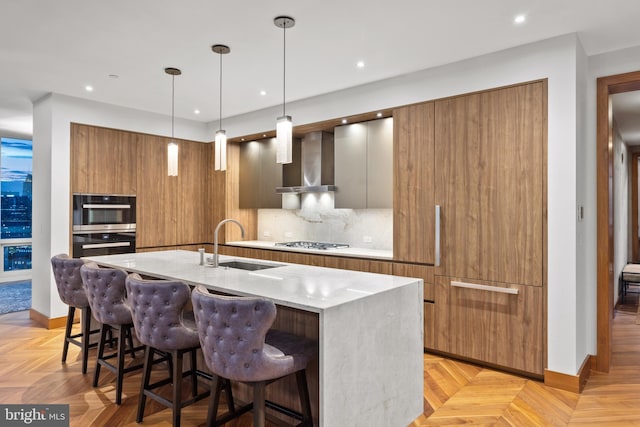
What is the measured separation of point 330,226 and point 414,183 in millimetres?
1731

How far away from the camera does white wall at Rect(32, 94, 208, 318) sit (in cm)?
464

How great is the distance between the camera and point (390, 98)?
4.12m

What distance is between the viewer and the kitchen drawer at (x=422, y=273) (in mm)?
3811

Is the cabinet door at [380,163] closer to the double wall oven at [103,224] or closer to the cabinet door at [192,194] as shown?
the cabinet door at [192,194]

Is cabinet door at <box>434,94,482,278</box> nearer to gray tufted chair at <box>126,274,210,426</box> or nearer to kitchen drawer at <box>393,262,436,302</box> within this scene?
kitchen drawer at <box>393,262,436,302</box>

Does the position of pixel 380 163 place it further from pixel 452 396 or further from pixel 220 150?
pixel 452 396

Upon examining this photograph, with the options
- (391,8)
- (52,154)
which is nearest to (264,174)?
(52,154)

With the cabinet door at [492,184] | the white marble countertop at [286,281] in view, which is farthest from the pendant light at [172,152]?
the cabinet door at [492,184]

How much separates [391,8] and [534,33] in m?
1.19

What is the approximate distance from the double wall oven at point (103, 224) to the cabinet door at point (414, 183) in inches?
136

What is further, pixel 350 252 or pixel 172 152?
pixel 350 252

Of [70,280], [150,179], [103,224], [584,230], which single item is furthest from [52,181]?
[584,230]

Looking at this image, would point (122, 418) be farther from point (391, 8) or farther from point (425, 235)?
point (391, 8)

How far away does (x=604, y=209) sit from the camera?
3523 millimetres
